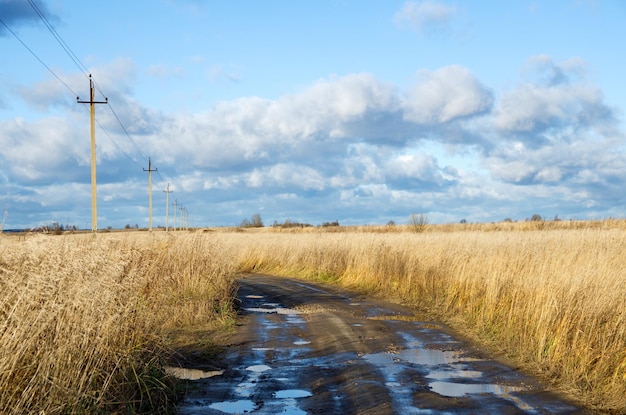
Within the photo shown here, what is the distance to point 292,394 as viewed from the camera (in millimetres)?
7816

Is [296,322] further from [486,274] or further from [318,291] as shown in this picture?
[318,291]

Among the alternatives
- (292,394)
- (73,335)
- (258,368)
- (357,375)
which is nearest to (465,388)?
(357,375)

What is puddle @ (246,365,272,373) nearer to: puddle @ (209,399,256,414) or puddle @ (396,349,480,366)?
puddle @ (209,399,256,414)

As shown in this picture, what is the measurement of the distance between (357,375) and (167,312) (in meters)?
5.96

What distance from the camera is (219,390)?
8125 millimetres

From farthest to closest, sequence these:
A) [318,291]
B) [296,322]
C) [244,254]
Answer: [244,254]
[318,291]
[296,322]

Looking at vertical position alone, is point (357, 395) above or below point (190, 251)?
below

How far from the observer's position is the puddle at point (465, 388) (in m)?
7.84

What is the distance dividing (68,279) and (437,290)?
11900 millimetres

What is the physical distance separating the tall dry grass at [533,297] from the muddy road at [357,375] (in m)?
0.66

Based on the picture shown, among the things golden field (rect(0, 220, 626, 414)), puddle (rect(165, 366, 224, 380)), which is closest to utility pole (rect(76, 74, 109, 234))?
golden field (rect(0, 220, 626, 414))

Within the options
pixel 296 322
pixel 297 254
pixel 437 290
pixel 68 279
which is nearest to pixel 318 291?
pixel 437 290

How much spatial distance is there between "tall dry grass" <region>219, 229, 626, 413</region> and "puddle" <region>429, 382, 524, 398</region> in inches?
31.0

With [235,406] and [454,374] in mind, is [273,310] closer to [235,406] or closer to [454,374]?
[454,374]
